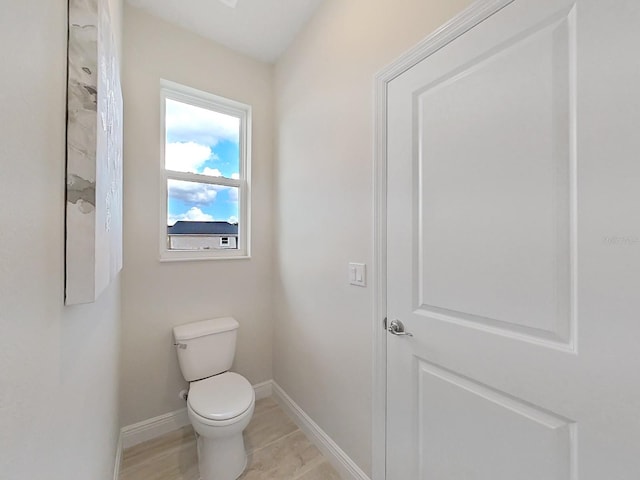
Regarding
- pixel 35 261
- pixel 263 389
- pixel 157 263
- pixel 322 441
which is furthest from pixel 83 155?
pixel 263 389

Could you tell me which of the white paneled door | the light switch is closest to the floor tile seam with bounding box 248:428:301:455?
the white paneled door

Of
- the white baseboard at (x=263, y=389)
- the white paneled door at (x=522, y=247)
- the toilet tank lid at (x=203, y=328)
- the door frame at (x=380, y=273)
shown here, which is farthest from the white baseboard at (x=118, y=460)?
the white paneled door at (x=522, y=247)

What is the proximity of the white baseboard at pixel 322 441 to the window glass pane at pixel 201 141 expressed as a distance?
1800mm

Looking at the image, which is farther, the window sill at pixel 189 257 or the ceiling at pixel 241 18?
the window sill at pixel 189 257

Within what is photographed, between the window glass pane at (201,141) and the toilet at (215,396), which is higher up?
the window glass pane at (201,141)

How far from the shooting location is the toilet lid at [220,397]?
4.57 feet

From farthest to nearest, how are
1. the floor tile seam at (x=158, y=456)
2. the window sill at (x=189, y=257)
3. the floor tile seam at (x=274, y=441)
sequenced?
1. the window sill at (x=189, y=257)
2. the floor tile seam at (x=274, y=441)
3. the floor tile seam at (x=158, y=456)

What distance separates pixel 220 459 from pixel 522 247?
171 centimetres

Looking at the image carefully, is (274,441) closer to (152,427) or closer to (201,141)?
(152,427)

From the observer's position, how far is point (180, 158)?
196 centimetres

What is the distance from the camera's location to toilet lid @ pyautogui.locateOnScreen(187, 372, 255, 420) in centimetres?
139

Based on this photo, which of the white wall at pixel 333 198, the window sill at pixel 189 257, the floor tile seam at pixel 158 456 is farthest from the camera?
the window sill at pixel 189 257

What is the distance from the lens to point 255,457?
1.61 metres

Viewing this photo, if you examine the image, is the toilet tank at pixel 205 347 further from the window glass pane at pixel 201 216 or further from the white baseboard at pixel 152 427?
the window glass pane at pixel 201 216
